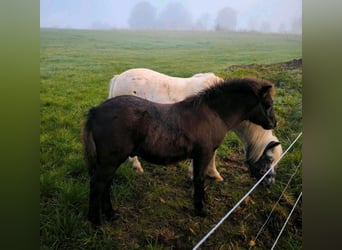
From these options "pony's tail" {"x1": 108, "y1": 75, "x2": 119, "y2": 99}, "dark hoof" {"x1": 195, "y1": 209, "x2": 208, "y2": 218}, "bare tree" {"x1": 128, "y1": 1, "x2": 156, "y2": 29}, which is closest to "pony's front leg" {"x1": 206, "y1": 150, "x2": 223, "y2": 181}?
"dark hoof" {"x1": 195, "y1": 209, "x2": 208, "y2": 218}

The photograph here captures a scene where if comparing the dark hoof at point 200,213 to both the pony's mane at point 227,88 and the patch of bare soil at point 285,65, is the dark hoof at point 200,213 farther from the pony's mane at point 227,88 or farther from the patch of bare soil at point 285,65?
the patch of bare soil at point 285,65

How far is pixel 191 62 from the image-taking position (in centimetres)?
207

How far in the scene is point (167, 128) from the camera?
1.89 metres

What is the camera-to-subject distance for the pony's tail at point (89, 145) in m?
1.82

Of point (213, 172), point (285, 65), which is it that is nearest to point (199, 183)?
point (213, 172)

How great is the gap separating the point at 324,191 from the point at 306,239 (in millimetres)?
296

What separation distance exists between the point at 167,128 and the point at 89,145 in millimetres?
384

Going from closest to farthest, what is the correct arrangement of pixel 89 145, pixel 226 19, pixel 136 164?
pixel 89 145 < pixel 136 164 < pixel 226 19

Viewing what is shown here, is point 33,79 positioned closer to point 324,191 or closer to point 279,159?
point 279,159

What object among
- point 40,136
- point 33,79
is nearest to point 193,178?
point 40,136

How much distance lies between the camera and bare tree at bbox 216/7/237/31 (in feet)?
6.84

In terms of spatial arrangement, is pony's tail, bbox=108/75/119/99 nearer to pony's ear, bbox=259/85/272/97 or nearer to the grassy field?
the grassy field

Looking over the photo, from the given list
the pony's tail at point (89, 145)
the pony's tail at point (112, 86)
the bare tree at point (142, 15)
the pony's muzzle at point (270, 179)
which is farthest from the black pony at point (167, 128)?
the bare tree at point (142, 15)

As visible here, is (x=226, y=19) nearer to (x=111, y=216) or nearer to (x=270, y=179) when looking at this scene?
(x=270, y=179)
